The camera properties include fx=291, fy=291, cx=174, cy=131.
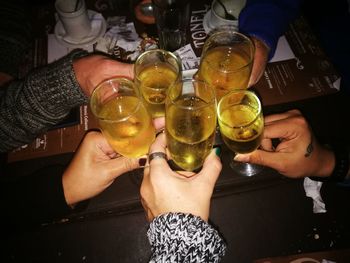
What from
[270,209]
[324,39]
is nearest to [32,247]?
[270,209]

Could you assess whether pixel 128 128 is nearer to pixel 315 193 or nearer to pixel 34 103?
pixel 34 103

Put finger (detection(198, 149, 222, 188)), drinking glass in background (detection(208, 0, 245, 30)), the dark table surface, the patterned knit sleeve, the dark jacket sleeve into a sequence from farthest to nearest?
drinking glass in background (detection(208, 0, 245, 30)) → the dark jacket sleeve → the dark table surface → finger (detection(198, 149, 222, 188)) → the patterned knit sleeve

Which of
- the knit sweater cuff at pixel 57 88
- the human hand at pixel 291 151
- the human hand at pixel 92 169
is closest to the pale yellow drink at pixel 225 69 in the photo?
the human hand at pixel 291 151

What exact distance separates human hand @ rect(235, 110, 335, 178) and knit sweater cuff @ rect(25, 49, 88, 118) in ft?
2.58

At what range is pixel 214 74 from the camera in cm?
111

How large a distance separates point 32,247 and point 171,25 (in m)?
1.22

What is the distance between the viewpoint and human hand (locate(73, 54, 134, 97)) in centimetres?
132

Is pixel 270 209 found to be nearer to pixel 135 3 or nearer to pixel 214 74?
pixel 214 74

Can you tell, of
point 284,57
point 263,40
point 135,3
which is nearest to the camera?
point 263,40

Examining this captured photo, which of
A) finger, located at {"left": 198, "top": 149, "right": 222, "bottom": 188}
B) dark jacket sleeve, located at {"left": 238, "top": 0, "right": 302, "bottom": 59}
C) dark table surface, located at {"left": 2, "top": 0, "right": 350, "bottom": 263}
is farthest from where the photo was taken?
dark jacket sleeve, located at {"left": 238, "top": 0, "right": 302, "bottom": 59}

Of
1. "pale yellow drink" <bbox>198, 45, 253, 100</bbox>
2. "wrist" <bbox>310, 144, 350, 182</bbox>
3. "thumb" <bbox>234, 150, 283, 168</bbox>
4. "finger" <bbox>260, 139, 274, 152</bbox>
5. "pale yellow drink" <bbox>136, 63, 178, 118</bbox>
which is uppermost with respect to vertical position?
"pale yellow drink" <bbox>198, 45, 253, 100</bbox>

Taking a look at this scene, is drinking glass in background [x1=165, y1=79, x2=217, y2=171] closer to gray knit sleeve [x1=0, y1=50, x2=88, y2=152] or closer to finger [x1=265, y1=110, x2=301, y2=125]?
finger [x1=265, y1=110, x2=301, y2=125]

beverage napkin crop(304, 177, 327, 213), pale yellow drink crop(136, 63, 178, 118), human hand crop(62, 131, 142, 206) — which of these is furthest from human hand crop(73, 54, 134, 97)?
beverage napkin crop(304, 177, 327, 213)

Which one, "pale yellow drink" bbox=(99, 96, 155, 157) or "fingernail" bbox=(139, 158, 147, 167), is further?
"fingernail" bbox=(139, 158, 147, 167)
